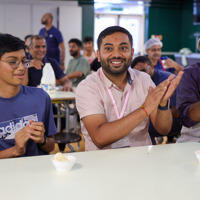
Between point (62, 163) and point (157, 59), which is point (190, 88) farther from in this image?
point (157, 59)

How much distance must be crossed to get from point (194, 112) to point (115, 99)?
45 cm

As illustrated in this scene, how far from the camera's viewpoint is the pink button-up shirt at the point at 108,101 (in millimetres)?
1814

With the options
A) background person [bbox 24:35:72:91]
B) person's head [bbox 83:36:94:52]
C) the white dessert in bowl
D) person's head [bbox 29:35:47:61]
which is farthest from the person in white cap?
the white dessert in bowl

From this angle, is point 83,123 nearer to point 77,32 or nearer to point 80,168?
point 80,168

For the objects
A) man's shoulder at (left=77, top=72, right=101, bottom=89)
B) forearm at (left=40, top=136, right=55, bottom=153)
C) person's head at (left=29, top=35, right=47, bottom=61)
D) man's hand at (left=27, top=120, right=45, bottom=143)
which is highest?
person's head at (left=29, top=35, right=47, bottom=61)

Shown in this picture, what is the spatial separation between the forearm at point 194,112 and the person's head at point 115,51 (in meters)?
0.44

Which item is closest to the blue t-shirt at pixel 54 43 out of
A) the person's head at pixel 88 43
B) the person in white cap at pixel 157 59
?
the person's head at pixel 88 43

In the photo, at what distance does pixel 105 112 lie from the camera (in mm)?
1851

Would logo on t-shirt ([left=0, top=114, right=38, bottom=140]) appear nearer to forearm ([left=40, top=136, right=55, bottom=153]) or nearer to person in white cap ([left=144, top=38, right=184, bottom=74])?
forearm ([left=40, top=136, right=55, bottom=153])

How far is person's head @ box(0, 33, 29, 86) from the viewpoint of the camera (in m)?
1.68

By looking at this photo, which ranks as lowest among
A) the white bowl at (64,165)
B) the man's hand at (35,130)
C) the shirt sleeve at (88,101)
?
the white bowl at (64,165)

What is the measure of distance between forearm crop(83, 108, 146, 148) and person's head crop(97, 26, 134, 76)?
35 cm

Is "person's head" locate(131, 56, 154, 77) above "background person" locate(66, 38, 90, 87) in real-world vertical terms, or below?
above

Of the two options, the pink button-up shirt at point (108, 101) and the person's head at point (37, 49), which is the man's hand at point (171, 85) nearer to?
the pink button-up shirt at point (108, 101)
